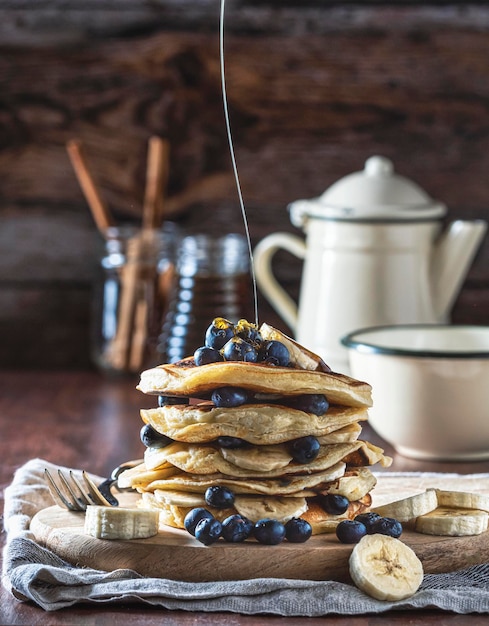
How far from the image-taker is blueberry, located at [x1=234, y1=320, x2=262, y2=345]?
112 cm

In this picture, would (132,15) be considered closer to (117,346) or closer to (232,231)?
(232,231)

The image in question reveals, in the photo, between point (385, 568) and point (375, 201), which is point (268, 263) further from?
point (385, 568)

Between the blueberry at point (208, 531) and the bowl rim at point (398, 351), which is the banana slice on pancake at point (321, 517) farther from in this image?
the bowl rim at point (398, 351)

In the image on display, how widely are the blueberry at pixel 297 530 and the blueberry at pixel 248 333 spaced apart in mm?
187

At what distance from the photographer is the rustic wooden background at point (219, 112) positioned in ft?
7.13

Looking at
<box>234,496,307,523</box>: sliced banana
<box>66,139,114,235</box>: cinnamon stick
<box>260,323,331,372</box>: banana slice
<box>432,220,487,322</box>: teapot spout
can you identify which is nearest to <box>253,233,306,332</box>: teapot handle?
<box>432,220,487,322</box>: teapot spout

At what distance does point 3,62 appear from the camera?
223cm

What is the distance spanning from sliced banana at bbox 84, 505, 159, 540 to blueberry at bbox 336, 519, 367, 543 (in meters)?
0.18

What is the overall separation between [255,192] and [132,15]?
1.44 ft

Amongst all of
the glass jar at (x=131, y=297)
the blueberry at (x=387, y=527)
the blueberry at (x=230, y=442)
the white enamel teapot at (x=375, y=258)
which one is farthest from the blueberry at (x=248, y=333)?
the glass jar at (x=131, y=297)

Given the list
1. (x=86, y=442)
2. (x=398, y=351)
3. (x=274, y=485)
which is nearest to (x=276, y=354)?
(x=274, y=485)

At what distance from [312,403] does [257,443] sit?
7 cm

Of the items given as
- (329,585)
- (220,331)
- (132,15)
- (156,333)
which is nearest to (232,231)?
(156,333)

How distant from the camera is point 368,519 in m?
1.08
